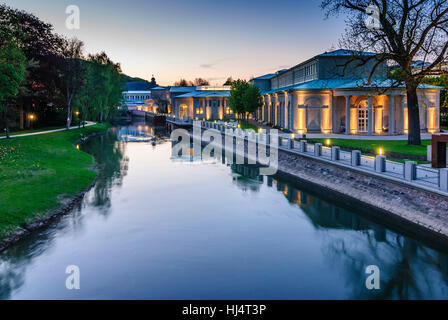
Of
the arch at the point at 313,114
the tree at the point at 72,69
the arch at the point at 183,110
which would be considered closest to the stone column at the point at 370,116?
the arch at the point at 313,114

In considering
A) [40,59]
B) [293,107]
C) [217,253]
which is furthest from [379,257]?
[40,59]

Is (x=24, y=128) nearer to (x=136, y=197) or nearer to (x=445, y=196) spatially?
(x=136, y=197)

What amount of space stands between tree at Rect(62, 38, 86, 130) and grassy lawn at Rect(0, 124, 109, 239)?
21127 millimetres

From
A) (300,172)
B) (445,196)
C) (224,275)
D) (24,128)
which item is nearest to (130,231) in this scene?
(224,275)

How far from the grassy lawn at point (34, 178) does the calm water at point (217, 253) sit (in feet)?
4.38

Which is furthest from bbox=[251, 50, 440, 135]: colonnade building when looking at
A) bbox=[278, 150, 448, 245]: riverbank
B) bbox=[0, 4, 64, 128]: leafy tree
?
bbox=[0, 4, 64, 128]: leafy tree

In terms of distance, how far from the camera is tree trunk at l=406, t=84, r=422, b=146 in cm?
3056

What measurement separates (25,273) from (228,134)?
1509 inches

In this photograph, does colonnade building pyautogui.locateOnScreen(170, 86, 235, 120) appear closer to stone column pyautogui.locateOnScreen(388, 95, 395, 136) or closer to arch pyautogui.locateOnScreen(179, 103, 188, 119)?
arch pyautogui.locateOnScreen(179, 103, 188, 119)

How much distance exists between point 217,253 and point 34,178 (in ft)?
48.9

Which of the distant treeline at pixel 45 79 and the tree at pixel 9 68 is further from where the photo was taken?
the distant treeline at pixel 45 79

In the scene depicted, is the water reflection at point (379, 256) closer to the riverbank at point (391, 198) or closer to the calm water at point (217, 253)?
the calm water at point (217, 253)

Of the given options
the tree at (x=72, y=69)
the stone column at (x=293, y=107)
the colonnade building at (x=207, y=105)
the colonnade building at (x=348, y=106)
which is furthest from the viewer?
the colonnade building at (x=207, y=105)

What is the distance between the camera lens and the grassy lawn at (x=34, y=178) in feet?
61.5
